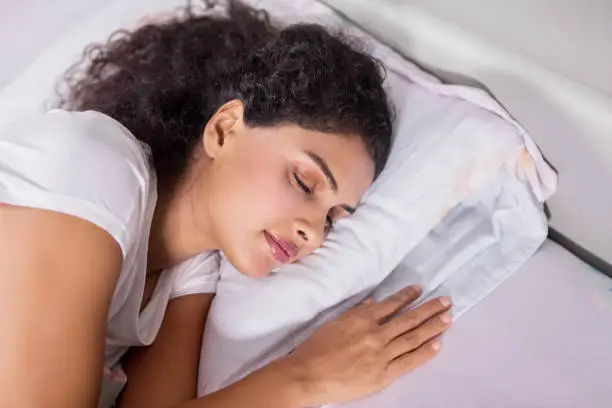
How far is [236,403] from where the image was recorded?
2.92 feet

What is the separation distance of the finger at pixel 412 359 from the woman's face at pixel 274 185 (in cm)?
20

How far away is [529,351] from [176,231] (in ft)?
1.76

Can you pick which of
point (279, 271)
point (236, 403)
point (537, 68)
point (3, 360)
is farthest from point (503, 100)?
point (3, 360)

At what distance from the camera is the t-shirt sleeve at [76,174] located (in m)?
0.80

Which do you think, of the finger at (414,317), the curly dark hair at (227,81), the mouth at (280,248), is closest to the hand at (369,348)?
the finger at (414,317)

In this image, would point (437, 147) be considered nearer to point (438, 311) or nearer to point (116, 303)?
point (438, 311)

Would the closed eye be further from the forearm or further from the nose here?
the forearm

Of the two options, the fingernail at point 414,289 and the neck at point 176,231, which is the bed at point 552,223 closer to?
the fingernail at point 414,289

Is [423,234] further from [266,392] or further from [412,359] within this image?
[266,392]

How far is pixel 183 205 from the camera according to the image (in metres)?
1.03

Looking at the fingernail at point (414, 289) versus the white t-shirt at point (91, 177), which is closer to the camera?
the white t-shirt at point (91, 177)

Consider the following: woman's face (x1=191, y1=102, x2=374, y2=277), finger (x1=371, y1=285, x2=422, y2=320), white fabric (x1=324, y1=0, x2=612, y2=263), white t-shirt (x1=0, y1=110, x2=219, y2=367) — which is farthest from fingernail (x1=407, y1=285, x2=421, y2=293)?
white t-shirt (x1=0, y1=110, x2=219, y2=367)

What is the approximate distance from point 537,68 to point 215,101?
1.52 feet

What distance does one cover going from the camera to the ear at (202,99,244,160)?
0.97m
